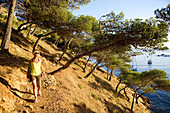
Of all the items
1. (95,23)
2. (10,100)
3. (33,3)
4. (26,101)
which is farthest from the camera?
(95,23)

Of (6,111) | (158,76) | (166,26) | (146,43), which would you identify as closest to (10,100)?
(6,111)

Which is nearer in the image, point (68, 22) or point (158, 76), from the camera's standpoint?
point (68, 22)

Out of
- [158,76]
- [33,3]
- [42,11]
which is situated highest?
[33,3]

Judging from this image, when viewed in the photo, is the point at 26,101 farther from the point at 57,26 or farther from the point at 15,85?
the point at 57,26

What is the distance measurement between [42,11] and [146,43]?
31.5 ft


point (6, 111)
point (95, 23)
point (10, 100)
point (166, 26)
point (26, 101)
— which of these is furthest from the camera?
point (95, 23)

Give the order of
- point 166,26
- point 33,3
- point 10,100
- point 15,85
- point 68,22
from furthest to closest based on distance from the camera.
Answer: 1. point 68,22
2. point 33,3
3. point 166,26
4. point 15,85
5. point 10,100

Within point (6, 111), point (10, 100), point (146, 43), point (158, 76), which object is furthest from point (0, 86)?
point (158, 76)

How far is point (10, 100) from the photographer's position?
338 centimetres

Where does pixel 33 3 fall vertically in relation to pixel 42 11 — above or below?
above

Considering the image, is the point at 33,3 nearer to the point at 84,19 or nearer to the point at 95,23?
the point at 84,19

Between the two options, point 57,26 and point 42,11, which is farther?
point 57,26

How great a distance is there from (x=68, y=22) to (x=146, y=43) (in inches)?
318

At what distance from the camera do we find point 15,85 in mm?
4121
